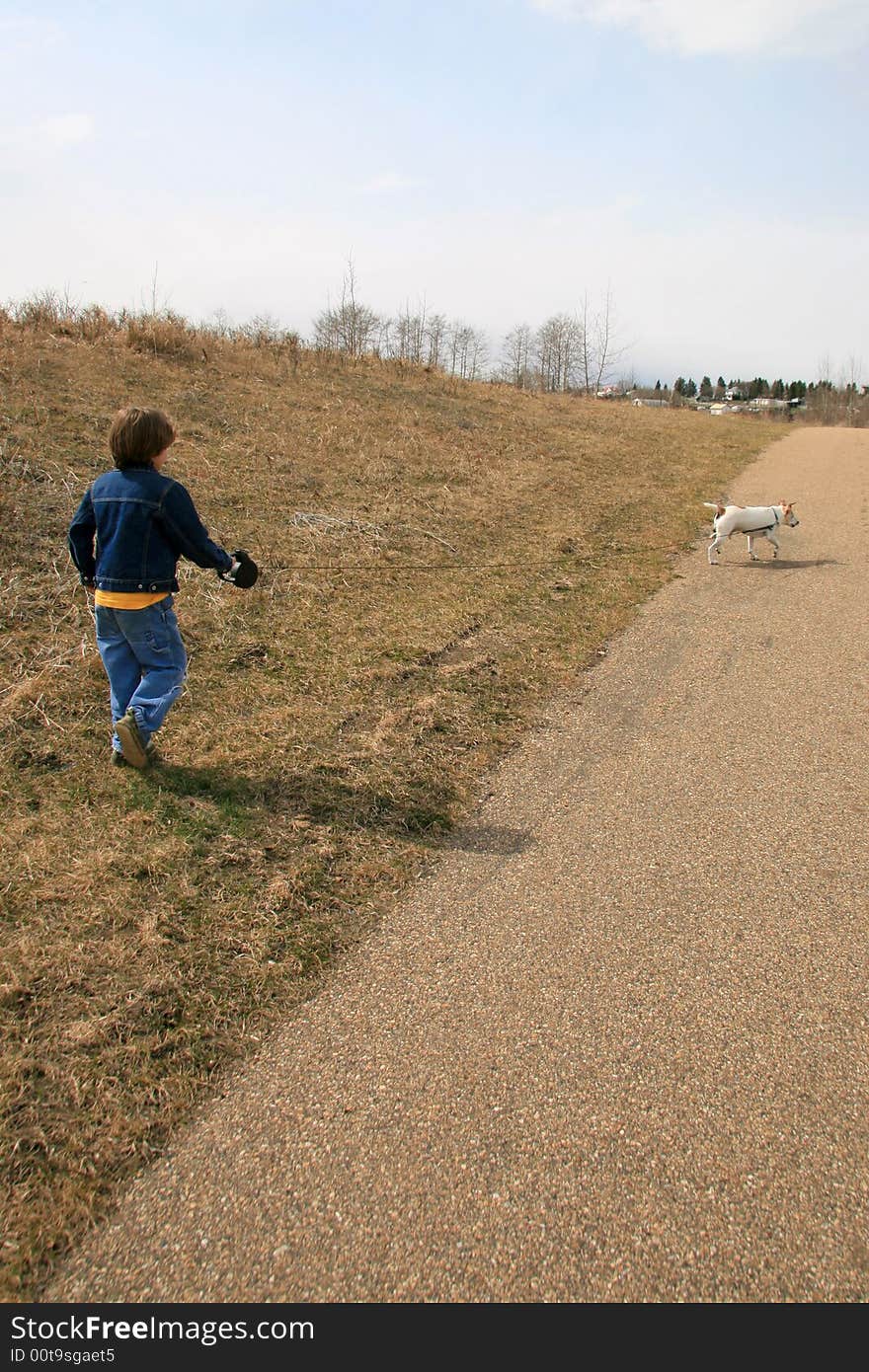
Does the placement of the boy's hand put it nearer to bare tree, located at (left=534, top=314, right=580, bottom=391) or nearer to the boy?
the boy

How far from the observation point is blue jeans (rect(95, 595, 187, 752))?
12.4 ft

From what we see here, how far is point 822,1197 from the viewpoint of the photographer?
2.06m

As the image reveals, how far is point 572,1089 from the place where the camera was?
2365 millimetres

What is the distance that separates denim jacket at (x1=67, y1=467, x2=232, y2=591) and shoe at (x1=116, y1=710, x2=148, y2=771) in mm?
651

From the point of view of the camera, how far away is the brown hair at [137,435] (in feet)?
11.6

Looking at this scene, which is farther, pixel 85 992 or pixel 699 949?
pixel 699 949

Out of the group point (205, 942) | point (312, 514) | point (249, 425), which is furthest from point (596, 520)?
point (205, 942)

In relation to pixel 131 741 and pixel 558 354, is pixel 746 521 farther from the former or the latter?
pixel 558 354

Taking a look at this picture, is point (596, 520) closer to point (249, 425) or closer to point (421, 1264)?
point (249, 425)

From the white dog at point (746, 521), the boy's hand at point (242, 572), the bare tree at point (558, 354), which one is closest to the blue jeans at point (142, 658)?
the boy's hand at point (242, 572)

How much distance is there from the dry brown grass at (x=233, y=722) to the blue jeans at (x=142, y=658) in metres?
0.35

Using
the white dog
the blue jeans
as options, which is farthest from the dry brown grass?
the white dog
